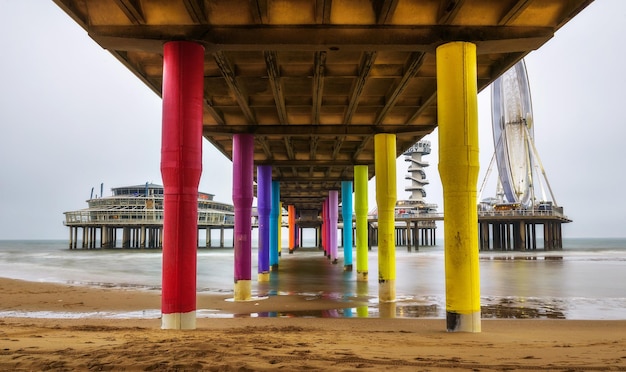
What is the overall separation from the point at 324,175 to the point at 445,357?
3035 centimetres

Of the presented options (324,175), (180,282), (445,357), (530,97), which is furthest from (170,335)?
(530,97)

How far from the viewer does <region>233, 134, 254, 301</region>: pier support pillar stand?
723 inches

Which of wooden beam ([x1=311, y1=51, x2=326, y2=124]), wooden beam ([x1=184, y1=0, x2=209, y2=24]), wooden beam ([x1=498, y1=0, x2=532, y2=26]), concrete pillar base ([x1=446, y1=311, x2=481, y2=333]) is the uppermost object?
wooden beam ([x1=184, y1=0, x2=209, y2=24])

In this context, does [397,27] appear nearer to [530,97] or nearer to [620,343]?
[620,343]

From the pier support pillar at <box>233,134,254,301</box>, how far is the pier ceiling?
31.9 inches

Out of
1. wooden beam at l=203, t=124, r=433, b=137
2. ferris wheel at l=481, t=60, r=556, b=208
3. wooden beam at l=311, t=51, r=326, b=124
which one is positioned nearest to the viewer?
wooden beam at l=311, t=51, r=326, b=124

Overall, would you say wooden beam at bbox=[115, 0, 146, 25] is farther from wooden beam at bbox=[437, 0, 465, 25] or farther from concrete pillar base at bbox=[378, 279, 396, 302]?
concrete pillar base at bbox=[378, 279, 396, 302]

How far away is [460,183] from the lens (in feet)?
32.7

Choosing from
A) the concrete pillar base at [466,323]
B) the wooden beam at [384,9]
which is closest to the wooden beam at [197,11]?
the wooden beam at [384,9]

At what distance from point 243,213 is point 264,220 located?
6109 mm

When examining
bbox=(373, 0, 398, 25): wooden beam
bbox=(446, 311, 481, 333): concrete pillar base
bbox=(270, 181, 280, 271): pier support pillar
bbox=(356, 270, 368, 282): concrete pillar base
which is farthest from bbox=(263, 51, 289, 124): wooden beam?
bbox=(270, 181, 280, 271): pier support pillar

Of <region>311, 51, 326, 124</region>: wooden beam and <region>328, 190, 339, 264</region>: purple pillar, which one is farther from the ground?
<region>311, 51, 326, 124</region>: wooden beam

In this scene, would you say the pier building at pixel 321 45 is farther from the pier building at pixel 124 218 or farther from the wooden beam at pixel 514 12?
the pier building at pixel 124 218

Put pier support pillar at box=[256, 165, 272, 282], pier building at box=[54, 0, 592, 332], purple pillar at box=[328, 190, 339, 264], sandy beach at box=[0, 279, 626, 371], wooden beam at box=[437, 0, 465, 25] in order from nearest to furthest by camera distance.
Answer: sandy beach at box=[0, 279, 626, 371]
wooden beam at box=[437, 0, 465, 25]
pier building at box=[54, 0, 592, 332]
pier support pillar at box=[256, 165, 272, 282]
purple pillar at box=[328, 190, 339, 264]
